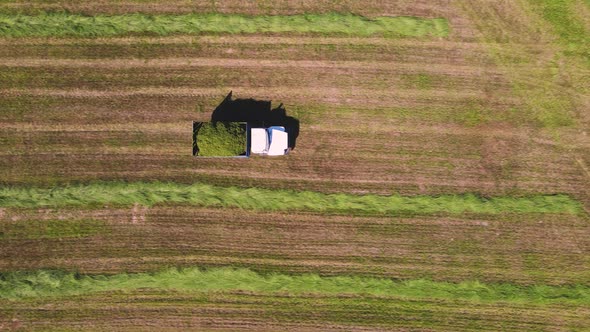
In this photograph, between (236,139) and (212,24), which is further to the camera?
(212,24)

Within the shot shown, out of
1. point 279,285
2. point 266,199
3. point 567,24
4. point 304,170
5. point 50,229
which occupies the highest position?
point 567,24

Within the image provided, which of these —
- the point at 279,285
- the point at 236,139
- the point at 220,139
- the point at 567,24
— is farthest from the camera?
the point at 567,24

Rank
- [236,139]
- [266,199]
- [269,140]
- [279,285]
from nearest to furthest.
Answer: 1. [236,139]
2. [269,140]
3. [279,285]
4. [266,199]

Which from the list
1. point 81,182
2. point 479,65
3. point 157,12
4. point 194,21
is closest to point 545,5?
point 479,65

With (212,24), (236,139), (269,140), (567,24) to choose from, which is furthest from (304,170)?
(567,24)

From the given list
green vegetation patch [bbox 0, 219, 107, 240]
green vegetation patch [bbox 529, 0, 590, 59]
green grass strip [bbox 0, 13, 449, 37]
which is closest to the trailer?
green grass strip [bbox 0, 13, 449, 37]

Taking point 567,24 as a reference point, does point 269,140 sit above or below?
below

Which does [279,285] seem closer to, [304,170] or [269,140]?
[304,170]
